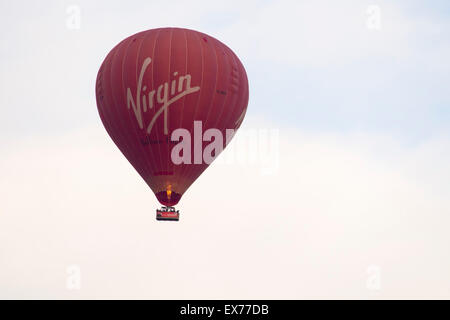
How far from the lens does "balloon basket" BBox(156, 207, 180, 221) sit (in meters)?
57.0

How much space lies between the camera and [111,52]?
58656mm

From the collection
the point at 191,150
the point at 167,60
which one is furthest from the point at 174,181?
the point at 167,60

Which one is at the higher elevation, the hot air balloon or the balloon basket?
the hot air balloon

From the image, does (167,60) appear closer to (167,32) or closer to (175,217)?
(167,32)

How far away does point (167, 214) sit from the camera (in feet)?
187

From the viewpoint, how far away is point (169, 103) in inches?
2224

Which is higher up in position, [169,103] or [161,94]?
[161,94]

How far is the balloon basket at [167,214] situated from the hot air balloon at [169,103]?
0.15 feet

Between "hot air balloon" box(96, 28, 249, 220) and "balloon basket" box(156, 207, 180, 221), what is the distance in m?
0.04

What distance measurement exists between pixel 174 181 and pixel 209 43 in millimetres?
6553

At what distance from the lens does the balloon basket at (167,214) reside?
187 ft

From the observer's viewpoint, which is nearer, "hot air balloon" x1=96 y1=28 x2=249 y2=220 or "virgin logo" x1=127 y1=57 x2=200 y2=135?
"virgin logo" x1=127 y1=57 x2=200 y2=135

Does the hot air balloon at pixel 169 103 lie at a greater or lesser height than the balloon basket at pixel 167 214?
greater

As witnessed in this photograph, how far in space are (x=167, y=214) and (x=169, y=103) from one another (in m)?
5.01
